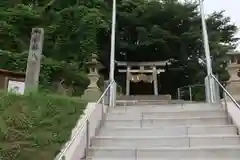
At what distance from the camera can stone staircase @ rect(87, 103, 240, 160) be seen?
16.7 feet

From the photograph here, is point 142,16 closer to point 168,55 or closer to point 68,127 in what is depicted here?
point 168,55

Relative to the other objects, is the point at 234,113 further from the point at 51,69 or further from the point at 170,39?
the point at 170,39

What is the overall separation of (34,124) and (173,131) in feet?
8.16

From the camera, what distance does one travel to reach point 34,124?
4875 mm

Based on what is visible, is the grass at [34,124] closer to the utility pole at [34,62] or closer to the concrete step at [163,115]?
the concrete step at [163,115]

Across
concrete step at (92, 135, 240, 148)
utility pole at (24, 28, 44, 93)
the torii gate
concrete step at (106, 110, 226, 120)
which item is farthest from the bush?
concrete step at (92, 135, 240, 148)

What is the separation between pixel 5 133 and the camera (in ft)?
14.7

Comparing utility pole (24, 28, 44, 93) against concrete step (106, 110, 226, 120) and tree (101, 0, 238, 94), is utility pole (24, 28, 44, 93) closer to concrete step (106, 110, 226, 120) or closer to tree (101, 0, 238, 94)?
concrete step (106, 110, 226, 120)

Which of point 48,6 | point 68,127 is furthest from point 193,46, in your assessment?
point 68,127

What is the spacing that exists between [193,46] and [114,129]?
12.1 meters

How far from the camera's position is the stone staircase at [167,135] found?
5.08 meters

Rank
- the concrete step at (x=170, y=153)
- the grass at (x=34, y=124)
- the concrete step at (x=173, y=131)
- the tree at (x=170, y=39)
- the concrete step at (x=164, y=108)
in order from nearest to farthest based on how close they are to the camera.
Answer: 1. the grass at (x=34, y=124)
2. the concrete step at (x=170, y=153)
3. the concrete step at (x=173, y=131)
4. the concrete step at (x=164, y=108)
5. the tree at (x=170, y=39)

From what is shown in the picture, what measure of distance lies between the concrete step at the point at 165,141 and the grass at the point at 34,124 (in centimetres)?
69

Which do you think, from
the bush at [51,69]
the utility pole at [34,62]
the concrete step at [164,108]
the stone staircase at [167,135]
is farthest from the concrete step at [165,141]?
the bush at [51,69]
